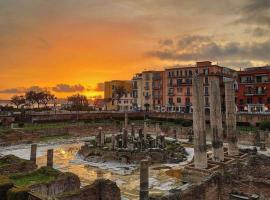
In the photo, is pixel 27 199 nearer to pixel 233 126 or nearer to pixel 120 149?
pixel 120 149

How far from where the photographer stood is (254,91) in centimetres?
5953

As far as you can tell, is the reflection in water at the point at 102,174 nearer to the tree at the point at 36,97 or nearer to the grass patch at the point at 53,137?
the grass patch at the point at 53,137

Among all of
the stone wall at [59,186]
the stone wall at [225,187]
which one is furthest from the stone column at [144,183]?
the stone wall at [59,186]

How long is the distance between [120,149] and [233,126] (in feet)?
40.2

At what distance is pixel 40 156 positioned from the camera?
35.2 m

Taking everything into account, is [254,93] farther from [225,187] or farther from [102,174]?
[225,187]

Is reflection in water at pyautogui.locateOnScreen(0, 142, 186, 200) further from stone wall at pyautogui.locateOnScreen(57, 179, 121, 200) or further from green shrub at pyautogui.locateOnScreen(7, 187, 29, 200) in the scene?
green shrub at pyautogui.locateOnScreen(7, 187, 29, 200)

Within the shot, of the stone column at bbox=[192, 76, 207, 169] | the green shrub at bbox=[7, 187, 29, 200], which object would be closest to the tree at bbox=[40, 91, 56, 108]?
the stone column at bbox=[192, 76, 207, 169]

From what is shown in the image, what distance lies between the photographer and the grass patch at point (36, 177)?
19.5 meters

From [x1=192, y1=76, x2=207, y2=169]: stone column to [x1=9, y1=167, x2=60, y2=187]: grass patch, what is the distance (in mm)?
10711

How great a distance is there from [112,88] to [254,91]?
195 feet

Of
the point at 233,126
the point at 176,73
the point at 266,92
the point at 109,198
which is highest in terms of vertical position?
the point at 176,73

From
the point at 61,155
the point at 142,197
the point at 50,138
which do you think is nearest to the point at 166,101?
the point at 50,138

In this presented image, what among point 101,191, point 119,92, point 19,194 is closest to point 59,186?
point 101,191
